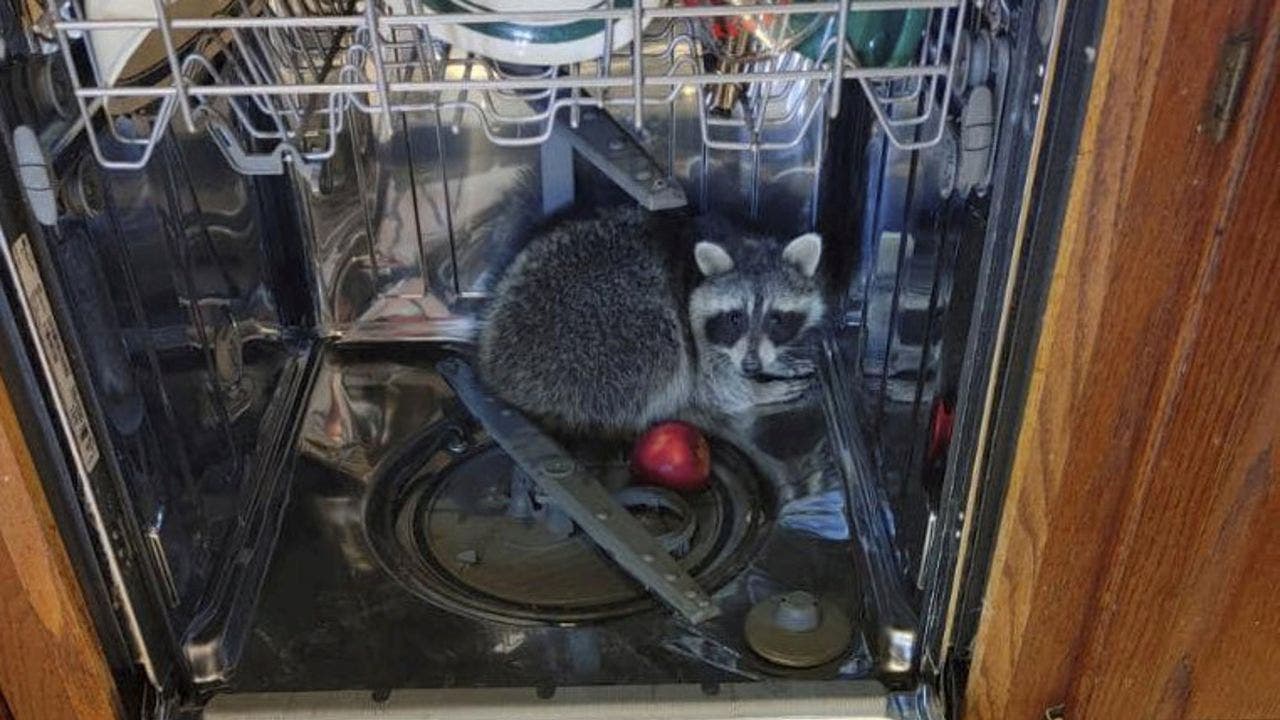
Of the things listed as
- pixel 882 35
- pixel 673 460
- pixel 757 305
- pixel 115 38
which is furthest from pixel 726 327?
pixel 115 38

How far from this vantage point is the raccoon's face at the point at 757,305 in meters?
1.18

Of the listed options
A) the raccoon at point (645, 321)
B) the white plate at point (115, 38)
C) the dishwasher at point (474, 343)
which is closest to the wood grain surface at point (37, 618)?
the dishwasher at point (474, 343)

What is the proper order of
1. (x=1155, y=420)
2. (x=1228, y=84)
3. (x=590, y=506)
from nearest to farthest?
(x=1228, y=84), (x=1155, y=420), (x=590, y=506)

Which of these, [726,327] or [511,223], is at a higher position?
[511,223]

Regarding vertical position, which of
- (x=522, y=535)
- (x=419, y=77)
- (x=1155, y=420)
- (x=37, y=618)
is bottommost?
(x=522, y=535)

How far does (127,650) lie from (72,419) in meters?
0.18

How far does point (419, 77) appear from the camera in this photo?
3.23 feet

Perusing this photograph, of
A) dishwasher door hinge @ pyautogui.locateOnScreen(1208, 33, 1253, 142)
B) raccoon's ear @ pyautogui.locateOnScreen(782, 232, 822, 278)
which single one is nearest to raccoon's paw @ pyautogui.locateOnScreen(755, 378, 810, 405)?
raccoon's ear @ pyautogui.locateOnScreen(782, 232, 822, 278)

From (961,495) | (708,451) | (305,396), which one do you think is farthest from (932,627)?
(305,396)

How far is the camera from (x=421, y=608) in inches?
35.3

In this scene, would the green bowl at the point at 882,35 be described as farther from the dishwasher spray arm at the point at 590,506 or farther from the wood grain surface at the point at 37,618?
the wood grain surface at the point at 37,618

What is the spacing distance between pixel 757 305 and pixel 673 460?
25 cm

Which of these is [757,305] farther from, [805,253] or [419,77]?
[419,77]

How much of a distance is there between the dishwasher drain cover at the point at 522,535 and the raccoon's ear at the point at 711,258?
0.68ft
